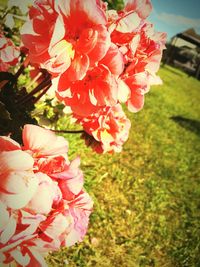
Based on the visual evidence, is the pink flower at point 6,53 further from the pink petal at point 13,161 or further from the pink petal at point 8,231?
the pink petal at point 8,231

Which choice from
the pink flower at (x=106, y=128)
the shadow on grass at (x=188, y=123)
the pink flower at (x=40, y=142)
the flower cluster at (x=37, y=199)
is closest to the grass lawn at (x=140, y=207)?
the pink flower at (x=106, y=128)

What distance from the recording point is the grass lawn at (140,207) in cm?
245

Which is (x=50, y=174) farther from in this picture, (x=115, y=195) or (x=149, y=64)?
(x=115, y=195)

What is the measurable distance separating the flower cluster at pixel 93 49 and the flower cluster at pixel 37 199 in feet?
0.61

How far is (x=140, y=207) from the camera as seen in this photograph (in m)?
3.16

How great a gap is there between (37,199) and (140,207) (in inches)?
99.2

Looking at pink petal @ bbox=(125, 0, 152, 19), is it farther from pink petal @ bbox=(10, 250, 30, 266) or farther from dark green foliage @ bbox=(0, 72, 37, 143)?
pink petal @ bbox=(10, 250, 30, 266)

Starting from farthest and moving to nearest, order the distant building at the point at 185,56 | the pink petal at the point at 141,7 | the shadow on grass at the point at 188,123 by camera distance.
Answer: the distant building at the point at 185,56, the shadow on grass at the point at 188,123, the pink petal at the point at 141,7

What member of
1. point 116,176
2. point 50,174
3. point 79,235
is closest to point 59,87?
point 50,174

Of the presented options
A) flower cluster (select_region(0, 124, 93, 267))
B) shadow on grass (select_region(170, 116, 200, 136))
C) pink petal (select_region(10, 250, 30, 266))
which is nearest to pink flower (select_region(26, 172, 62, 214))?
flower cluster (select_region(0, 124, 93, 267))

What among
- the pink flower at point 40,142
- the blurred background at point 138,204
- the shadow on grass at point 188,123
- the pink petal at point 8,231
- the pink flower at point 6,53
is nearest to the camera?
the pink petal at point 8,231

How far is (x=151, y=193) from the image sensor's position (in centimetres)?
351

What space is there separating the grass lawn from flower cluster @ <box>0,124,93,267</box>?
129cm

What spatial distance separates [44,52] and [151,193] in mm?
2831
